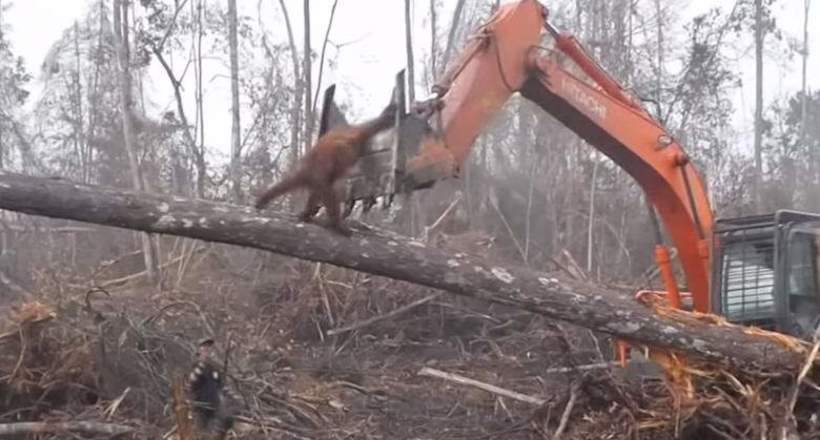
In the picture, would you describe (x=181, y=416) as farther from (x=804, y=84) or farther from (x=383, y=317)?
(x=804, y=84)

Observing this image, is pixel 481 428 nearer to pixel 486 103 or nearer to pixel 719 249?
pixel 719 249

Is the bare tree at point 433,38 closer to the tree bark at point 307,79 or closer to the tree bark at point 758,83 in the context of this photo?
the tree bark at point 307,79

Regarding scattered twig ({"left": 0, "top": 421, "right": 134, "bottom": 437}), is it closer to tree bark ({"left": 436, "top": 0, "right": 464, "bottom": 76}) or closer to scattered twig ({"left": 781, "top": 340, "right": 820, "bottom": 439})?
scattered twig ({"left": 781, "top": 340, "right": 820, "bottom": 439})

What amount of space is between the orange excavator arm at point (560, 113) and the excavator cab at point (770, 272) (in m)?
0.14

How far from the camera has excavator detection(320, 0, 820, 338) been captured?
6.61m

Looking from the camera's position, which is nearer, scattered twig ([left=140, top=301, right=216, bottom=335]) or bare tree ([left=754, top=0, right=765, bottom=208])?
scattered twig ([left=140, top=301, right=216, bottom=335])

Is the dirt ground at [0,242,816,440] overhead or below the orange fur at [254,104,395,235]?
below

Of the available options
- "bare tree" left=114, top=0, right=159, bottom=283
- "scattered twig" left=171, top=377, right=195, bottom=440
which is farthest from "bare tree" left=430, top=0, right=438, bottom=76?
"scattered twig" left=171, top=377, right=195, bottom=440

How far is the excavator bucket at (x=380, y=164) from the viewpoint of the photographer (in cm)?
568

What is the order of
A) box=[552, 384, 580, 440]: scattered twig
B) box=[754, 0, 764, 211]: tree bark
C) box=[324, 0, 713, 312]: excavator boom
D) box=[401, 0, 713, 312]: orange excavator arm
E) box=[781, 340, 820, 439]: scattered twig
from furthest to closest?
1. box=[754, 0, 764, 211]: tree bark
2. box=[552, 384, 580, 440]: scattered twig
3. box=[401, 0, 713, 312]: orange excavator arm
4. box=[781, 340, 820, 439]: scattered twig
5. box=[324, 0, 713, 312]: excavator boom

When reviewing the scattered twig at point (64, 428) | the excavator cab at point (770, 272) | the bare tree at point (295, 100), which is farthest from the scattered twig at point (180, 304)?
the bare tree at point (295, 100)

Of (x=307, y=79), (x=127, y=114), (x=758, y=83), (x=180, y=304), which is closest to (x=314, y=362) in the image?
(x=180, y=304)

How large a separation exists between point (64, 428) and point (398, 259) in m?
3.56

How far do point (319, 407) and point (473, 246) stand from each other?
487 cm
